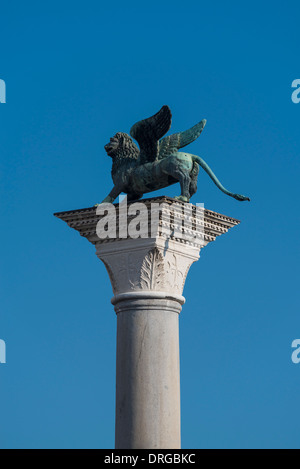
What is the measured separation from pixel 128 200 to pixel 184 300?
7.41 feet

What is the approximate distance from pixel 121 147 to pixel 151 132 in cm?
111

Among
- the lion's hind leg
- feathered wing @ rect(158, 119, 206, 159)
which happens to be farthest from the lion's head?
the lion's hind leg

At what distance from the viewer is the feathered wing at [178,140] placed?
19.1m

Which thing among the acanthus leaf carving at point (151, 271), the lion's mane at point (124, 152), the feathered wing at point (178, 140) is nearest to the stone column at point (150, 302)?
the acanthus leaf carving at point (151, 271)

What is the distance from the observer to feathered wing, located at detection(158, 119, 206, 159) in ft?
62.7

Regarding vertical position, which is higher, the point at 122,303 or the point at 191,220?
the point at 191,220

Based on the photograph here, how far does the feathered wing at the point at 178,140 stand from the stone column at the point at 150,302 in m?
1.55

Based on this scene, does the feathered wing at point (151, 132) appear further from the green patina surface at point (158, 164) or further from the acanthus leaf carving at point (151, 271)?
the acanthus leaf carving at point (151, 271)

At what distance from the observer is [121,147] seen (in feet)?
64.8

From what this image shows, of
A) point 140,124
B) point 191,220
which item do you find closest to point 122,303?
point 191,220

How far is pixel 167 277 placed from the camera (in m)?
17.9

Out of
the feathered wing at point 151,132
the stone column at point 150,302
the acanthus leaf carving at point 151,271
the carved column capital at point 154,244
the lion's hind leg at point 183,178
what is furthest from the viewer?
the feathered wing at point 151,132
